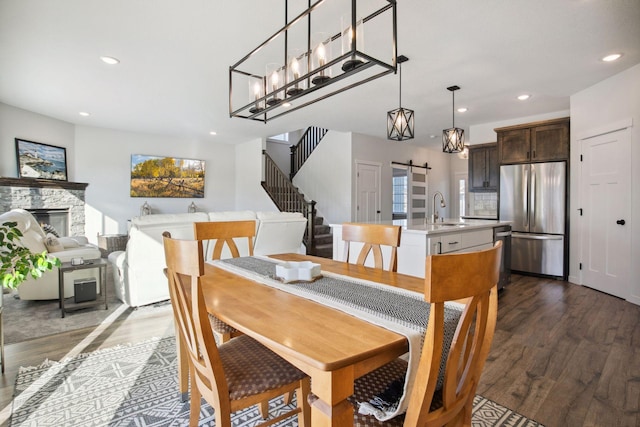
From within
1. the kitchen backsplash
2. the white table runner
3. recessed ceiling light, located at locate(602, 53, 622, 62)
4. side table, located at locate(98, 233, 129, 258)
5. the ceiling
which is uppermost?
the ceiling

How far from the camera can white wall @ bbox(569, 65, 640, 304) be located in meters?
3.65

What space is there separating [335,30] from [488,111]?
372 cm

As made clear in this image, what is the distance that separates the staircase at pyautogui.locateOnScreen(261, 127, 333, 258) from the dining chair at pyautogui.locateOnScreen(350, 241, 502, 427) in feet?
15.8

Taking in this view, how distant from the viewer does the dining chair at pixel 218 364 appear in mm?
1069

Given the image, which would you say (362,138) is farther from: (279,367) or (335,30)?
(279,367)

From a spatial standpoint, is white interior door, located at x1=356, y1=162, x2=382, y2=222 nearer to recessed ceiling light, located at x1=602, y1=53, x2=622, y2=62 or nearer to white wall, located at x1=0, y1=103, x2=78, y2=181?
recessed ceiling light, located at x1=602, y1=53, x2=622, y2=62

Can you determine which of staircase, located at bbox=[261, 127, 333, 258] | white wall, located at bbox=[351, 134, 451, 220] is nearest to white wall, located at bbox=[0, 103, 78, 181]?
staircase, located at bbox=[261, 127, 333, 258]

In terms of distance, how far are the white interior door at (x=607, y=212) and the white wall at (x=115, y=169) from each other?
7.65 meters

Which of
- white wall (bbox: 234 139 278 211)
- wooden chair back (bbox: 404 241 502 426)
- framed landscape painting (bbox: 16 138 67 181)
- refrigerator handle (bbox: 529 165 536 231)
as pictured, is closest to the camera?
wooden chair back (bbox: 404 241 502 426)

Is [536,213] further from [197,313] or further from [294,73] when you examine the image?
[197,313]

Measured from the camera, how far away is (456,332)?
89 centimetres

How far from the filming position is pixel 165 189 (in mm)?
7594

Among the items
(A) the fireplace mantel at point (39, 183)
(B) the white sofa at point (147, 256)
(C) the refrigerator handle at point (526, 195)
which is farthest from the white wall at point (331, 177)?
(A) the fireplace mantel at point (39, 183)

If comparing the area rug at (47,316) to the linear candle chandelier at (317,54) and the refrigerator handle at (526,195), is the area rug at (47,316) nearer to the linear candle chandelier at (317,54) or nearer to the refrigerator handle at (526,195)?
the linear candle chandelier at (317,54)
